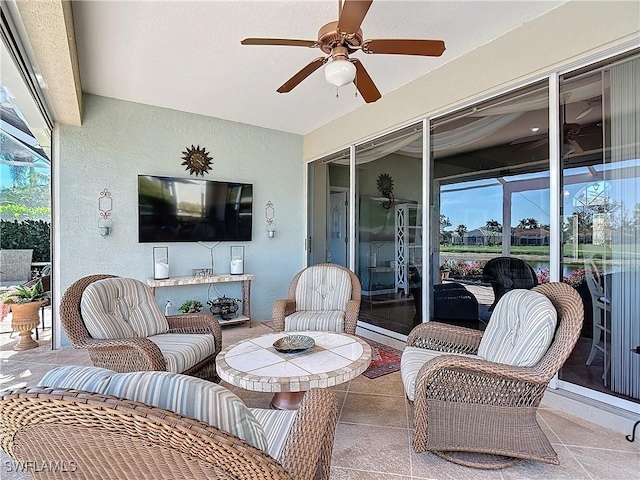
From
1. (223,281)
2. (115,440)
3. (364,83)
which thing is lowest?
(223,281)

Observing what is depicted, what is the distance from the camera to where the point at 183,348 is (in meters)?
2.43

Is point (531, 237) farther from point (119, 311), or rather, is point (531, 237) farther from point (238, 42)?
point (119, 311)

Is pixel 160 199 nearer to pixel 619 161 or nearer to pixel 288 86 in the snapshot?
pixel 288 86

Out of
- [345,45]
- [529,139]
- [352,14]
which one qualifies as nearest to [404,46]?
[345,45]

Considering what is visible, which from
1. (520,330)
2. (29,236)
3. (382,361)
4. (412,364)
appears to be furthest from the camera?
A: (29,236)

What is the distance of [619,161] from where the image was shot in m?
2.29

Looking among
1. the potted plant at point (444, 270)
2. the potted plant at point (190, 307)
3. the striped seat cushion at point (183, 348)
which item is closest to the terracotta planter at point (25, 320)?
the potted plant at point (190, 307)

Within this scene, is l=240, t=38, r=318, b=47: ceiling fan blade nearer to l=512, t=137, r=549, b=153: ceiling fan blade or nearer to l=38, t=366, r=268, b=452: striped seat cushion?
l=512, t=137, r=549, b=153: ceiling fan blade

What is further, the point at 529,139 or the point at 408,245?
the point at 408,245

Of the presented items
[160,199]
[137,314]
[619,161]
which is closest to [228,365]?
[137,314]

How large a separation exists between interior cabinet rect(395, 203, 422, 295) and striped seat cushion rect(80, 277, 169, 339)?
256cm

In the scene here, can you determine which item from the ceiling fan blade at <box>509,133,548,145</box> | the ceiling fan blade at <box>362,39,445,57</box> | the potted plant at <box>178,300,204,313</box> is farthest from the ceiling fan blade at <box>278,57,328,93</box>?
the potted plant at <box>178,300,204,313</box>

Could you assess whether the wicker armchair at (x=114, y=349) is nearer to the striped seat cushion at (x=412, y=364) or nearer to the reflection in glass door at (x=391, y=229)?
the striped seat cushion at (x=412, y=364)

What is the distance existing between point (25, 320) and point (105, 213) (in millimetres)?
1417
